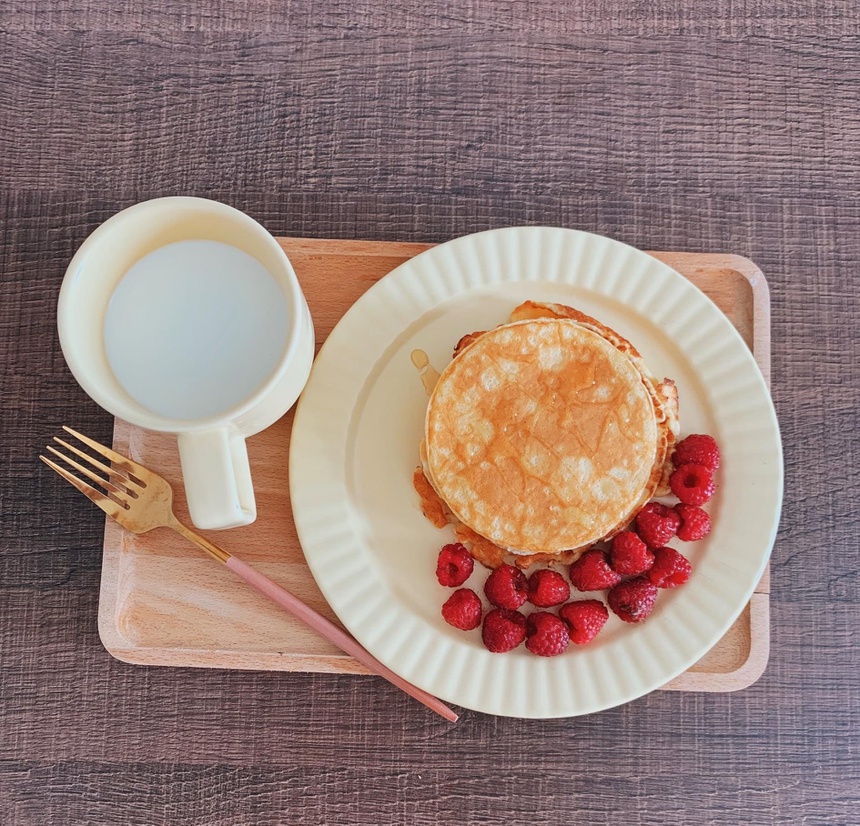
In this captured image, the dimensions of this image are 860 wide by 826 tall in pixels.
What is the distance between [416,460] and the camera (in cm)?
141

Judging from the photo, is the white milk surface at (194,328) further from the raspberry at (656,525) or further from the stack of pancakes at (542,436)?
the raspberry at (656,525)

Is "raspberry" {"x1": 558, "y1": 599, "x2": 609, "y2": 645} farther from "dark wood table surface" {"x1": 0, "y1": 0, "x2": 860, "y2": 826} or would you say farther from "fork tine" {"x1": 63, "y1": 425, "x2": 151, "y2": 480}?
"fork tine" {"x1": 63, "y1": 425, "x2": 151, "y2": 480}

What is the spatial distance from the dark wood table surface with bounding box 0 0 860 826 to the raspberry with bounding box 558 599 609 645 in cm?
24

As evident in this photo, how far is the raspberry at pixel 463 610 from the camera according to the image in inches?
51.9

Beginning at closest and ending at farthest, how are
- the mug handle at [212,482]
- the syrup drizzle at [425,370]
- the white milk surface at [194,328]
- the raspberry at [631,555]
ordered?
the mug handle at [212,482], the white milk surface at [194,328], the raspberry at [631,555], the syrup drizzle at [425,370]

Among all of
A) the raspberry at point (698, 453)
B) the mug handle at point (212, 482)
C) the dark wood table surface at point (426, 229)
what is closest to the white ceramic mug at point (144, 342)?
the mug handle at point (212, 482)

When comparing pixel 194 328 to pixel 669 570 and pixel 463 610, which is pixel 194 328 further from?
pixel 669 570

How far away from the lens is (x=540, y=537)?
1271 mm

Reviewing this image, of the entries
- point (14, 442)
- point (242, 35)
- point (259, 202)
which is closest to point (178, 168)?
point (259, 202)

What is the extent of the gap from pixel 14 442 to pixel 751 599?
1.43 metres

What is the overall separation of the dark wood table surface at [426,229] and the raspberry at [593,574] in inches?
11.5

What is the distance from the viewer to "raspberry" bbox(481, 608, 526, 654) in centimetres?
131

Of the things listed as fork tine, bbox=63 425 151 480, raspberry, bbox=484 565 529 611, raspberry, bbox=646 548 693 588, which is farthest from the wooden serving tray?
raspberry, bbox=484 565 529 611

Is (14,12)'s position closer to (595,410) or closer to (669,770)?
(595,410)
